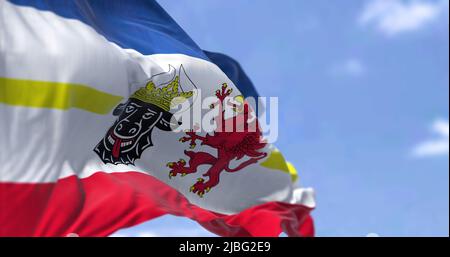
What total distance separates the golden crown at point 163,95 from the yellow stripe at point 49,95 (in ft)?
4.14

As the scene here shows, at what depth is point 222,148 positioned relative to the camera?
40.7 ft

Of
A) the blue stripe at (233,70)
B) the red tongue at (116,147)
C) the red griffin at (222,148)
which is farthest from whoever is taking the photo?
the blue stripe at (233,70)

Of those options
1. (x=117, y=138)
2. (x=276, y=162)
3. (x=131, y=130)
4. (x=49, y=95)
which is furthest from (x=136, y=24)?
(x=276, y=162)

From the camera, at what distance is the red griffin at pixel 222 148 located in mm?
11891

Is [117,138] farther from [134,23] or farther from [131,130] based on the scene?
[134,23]

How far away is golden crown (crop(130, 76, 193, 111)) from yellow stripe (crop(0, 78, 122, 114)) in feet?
4.14

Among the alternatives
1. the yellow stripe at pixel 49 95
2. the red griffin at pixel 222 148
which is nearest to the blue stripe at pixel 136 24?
the red griffin at pixel 222 148

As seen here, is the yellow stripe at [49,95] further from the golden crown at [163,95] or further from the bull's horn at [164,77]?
the bull's horn at [164,77]

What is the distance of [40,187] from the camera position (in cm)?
876

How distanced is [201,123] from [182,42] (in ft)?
6.25

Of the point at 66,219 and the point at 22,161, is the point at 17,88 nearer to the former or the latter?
the point at 22,161

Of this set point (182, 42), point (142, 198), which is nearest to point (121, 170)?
point (142, 198)

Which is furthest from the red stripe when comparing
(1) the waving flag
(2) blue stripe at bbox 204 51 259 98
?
(2) blue stripe at bbox 204 51 259 98

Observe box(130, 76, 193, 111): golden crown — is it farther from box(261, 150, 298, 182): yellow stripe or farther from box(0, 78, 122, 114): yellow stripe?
box(261, 150, 298, 182): yellow stripe
